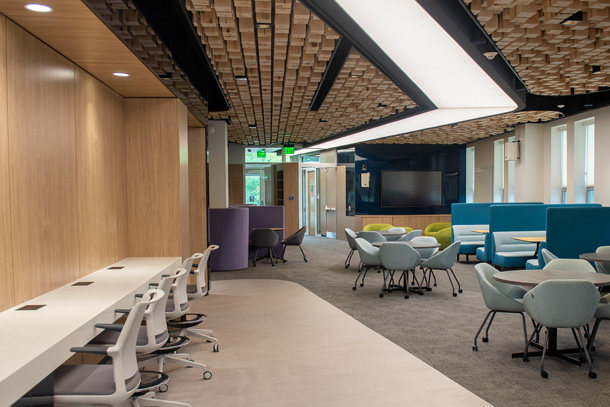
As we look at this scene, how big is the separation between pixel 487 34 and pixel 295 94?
414 cm


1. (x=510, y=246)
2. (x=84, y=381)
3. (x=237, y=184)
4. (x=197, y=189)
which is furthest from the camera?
(x=237, y=184)

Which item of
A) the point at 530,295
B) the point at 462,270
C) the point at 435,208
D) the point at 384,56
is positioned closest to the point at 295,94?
the point at 384,56

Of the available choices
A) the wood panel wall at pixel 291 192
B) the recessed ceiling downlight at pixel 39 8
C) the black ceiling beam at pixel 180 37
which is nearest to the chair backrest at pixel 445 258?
the black ceiling beam at pixel 180 37

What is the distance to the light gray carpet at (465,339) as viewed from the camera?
4.13 meters

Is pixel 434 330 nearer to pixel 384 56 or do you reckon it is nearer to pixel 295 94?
pixel 384 56

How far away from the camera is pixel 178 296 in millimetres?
4648

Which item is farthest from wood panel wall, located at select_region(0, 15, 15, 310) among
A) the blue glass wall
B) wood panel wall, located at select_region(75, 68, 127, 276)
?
the blue glass wall

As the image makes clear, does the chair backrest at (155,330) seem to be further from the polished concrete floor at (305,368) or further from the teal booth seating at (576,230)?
the teal booth seating at (576,230)

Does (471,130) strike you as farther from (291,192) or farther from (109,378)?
(109,378)

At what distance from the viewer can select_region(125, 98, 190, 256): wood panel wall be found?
20.3ft

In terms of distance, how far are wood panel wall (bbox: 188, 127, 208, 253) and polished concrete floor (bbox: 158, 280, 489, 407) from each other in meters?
1.79

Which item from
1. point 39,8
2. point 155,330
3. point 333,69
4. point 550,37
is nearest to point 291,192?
point 333,69

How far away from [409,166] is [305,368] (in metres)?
14.2

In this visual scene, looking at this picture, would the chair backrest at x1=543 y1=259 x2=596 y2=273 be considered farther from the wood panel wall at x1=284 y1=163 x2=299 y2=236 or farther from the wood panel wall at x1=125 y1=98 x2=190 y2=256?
the wood panel wall at x1=284 y1=163 x2=299 y2=236
